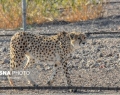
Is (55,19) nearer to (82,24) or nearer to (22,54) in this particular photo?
(82,24)

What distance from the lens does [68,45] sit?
24.7 feet

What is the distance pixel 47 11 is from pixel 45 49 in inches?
236

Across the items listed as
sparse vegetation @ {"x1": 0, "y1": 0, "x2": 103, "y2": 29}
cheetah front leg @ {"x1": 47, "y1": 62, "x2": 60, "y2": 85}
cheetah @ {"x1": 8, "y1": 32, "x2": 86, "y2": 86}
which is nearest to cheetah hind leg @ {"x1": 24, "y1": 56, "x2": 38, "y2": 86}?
cheetah @ {"x1": 8, "y1": 32, "x2": 86, "y2": 86}

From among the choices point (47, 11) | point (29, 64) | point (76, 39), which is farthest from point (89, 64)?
point (47, 11)

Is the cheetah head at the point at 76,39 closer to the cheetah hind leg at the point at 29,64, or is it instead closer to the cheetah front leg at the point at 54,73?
the cheetah front leg at the point at 54,73

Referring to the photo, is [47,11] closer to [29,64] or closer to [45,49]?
[29,64]

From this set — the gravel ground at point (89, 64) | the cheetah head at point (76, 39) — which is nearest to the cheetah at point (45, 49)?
the cheetah head at point (76, 39)

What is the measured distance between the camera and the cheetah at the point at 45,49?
7.44 metres

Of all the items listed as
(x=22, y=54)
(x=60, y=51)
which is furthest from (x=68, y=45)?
(x=22, y=54)

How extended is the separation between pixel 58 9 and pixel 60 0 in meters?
0.89

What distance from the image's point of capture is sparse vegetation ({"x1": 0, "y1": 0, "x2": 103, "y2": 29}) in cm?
1264

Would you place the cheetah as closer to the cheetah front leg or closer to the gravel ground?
the cheetah front leg

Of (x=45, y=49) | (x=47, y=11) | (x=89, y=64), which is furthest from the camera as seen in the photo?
(x=47, y=11)

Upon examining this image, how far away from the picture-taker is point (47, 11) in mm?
13430
